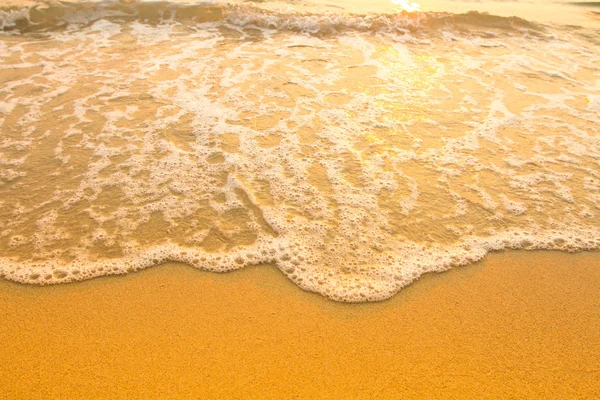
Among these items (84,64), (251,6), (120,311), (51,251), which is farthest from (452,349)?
(251,6)

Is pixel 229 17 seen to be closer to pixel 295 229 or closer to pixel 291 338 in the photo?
pixel 295 229

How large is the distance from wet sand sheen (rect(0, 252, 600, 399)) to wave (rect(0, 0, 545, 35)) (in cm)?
594

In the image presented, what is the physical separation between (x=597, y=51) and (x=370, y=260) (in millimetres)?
6831

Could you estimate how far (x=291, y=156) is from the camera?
3.51m

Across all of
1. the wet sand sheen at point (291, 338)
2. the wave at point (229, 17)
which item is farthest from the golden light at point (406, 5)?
the wet sand sheen at point (291, 338)

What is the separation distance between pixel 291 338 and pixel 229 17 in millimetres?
6844

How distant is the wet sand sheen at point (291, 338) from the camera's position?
1.87 meters

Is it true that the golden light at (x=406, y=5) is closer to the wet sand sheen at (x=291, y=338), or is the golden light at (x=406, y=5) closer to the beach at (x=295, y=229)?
the beach at (x=295, y=229)

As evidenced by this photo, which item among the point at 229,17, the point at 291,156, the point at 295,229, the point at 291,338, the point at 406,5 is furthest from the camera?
the point at 406,5

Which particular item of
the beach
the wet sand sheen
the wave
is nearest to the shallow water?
the beach

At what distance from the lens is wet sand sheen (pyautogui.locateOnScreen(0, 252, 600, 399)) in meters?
1.87

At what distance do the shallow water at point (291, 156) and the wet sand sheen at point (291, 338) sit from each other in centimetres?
16

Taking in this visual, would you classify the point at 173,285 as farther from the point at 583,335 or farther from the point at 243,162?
the point at 583,335

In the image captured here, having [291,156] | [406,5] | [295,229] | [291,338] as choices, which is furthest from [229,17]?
[291,338]
